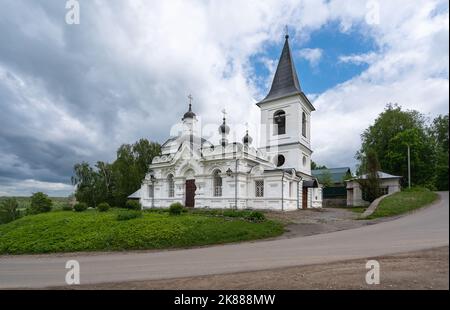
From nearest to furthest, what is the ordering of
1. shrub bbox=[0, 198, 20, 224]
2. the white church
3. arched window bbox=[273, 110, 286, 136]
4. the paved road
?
the paved road, the white church, arched window bbox=[273, 110, 286, 136], shrub bbox=[0, 198, 20, 224]

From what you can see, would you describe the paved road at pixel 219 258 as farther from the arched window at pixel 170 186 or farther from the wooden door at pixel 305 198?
the arched window at pixel 170 186

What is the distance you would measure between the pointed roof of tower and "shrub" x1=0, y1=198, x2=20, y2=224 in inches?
1699

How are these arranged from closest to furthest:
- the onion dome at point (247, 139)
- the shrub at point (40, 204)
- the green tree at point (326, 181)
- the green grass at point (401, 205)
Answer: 1. the green grass at point (401, 205)
2. the shrub at point (40, 204)
3. the onion dome at point (247, 139)
4. the green tree at point (326, 181)

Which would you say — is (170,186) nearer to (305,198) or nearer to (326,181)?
(305,198)

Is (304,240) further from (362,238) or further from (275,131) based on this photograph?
(275,131)

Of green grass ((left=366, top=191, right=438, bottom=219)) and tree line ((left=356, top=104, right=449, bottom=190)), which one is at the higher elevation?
tree line ((left=356, top=104, right=449, bottom=190))

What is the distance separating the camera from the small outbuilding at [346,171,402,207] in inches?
1182

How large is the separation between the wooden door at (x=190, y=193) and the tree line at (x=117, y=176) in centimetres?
1223

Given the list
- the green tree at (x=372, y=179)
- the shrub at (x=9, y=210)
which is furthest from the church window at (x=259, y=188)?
the shrub at (x=9, y=210)

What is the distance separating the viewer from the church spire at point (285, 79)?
31.1m

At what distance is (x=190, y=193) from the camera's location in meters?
27.2

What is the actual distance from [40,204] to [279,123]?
29.2 meters

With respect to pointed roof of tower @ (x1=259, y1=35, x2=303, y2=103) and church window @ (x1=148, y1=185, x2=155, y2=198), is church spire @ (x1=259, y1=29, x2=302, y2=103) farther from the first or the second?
church window @ (x1=148, y1=185, x2=155, y2=198)

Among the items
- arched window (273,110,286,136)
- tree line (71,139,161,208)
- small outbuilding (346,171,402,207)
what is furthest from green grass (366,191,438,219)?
tree line (71,139,161,208)
